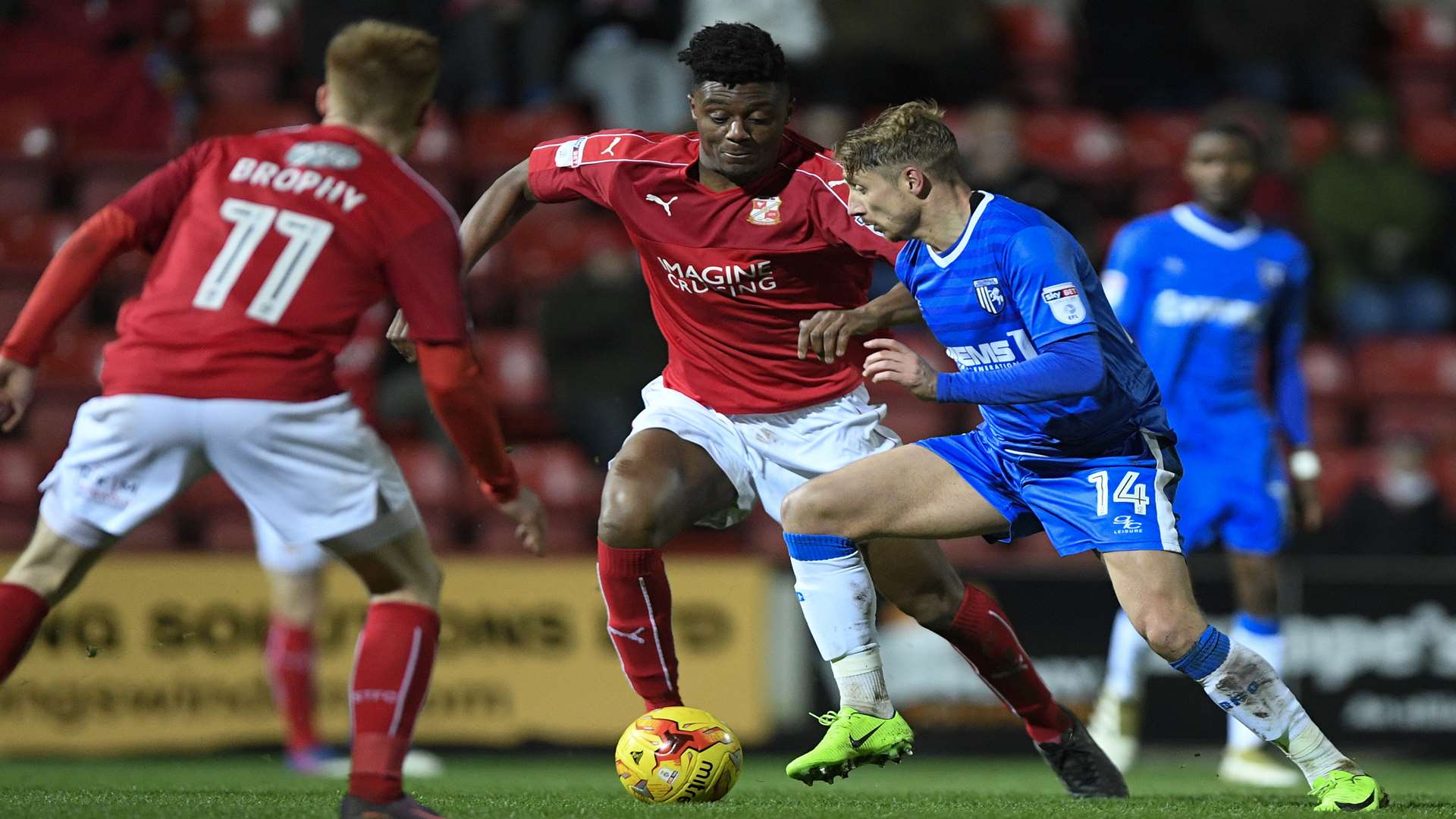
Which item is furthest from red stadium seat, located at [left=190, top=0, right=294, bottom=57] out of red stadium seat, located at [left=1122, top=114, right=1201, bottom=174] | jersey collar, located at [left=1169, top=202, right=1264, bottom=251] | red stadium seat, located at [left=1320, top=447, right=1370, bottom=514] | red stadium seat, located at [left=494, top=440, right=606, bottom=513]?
red stadium seat, located at [left=1320, top=447, right=1370, bottom=514]

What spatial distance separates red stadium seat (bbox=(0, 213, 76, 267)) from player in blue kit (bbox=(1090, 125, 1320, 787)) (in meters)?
6.67

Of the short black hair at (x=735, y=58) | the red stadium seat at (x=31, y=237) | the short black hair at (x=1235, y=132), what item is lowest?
the red stadium seat at (x=31, y=237)

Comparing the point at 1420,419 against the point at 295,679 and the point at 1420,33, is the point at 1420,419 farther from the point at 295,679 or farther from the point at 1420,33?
the point at 295,679

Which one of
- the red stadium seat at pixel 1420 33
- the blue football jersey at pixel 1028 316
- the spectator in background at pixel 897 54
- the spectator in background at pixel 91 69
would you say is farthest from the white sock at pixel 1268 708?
the red stadium seat at pixel 1420 33

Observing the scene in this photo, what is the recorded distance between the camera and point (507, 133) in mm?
11828

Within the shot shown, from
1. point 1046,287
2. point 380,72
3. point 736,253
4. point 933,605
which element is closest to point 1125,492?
point 1046,287

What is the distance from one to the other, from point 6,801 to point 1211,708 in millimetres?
6399

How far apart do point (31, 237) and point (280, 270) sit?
7695 millimetres

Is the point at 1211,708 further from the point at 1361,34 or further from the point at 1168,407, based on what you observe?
the point at 1361,34

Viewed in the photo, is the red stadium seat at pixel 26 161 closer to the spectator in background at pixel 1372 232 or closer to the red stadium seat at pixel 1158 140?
the red stadium seat at pixel 1158 140

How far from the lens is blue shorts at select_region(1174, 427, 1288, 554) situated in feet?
24.0

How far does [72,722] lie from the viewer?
29.0ft

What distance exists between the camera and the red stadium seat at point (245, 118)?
11.3 meters

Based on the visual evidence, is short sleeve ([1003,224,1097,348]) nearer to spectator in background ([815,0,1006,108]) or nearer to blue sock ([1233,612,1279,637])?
blue sock ([1233,612,1279,637])
